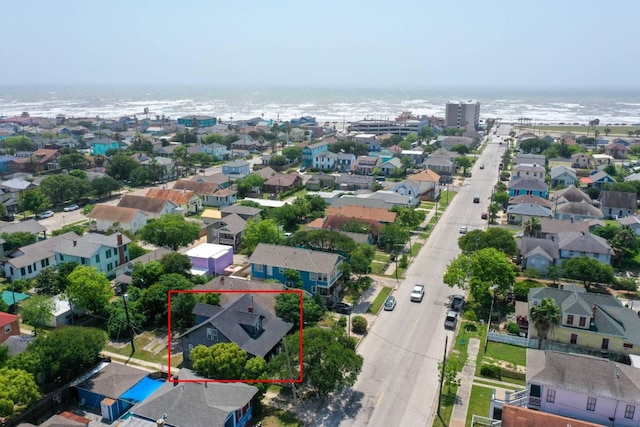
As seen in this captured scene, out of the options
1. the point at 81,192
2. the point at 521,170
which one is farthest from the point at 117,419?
the point at 521,170

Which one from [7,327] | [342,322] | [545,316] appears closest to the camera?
[545,316]

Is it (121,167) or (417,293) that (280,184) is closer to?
(121,167)

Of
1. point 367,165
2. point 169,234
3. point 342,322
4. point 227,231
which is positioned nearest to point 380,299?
point 342,322

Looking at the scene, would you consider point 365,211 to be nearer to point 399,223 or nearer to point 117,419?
point 399,223

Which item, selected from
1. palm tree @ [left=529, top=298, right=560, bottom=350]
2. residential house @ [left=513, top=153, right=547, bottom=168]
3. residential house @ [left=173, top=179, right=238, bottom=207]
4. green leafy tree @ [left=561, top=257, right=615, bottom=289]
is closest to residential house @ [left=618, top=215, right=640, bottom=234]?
green leafy tree @ [left=561, top=257, right=615, bottom=289]

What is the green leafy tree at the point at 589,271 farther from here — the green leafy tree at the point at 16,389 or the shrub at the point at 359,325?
the green leafy tree at the point at 16,389

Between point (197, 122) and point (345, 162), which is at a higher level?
point (197, 122)

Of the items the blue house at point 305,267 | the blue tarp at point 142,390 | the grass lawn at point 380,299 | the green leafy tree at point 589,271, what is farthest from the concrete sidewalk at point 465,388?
the blue tarp at point 142,390
